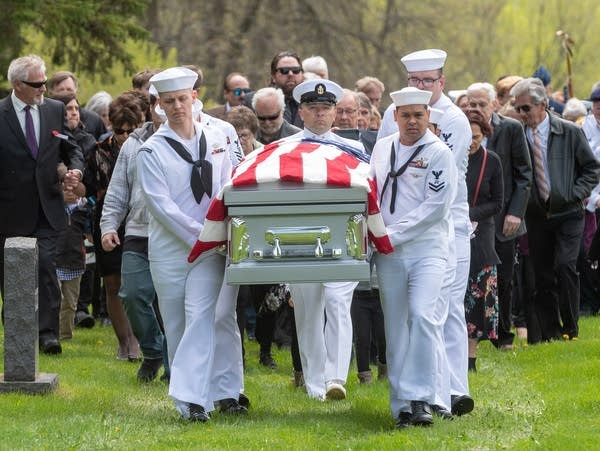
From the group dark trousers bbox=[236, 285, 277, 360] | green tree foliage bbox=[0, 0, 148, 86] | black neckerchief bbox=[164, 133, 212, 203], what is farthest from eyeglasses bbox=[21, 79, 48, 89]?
green tree foliage bbox=[0, 0, 148, 86]

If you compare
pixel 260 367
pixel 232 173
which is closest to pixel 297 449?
pixel 232 173

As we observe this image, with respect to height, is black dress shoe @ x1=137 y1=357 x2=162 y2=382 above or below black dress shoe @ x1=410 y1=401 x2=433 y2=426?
below

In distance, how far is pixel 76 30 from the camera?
91.6 feet

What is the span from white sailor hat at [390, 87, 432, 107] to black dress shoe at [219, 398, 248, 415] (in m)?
2.41

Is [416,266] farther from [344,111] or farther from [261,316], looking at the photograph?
[344,111]

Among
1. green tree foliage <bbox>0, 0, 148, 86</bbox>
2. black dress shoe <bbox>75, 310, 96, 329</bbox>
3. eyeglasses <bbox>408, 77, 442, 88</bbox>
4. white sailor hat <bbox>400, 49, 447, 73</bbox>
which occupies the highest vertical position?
green tree foliage <bbox>0, 0, 148, 86</bbox>

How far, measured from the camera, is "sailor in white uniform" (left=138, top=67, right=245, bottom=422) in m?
10.3

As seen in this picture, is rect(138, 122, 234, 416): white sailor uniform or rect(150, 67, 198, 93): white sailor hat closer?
rect(138, 122, 234, 416): white sailor uniform

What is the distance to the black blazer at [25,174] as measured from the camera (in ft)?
45.2

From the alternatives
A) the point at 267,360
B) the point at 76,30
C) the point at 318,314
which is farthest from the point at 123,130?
the point at 76,30

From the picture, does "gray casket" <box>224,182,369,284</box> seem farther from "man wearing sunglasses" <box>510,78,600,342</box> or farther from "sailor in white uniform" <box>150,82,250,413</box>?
"man wearing sunglasses" <box>510,78,600,342</box>

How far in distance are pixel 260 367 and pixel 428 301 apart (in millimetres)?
3967

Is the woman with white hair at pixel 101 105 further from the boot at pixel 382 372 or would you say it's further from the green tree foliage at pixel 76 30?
the green tree foliage at pixel 76 30

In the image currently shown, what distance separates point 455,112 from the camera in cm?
1120
